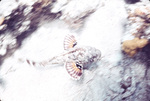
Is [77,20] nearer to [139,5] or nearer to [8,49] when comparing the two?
[139,5]

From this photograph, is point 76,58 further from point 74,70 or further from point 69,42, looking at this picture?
point 69,42

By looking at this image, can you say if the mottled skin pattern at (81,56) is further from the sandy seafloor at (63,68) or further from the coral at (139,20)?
the coral at (139,20)

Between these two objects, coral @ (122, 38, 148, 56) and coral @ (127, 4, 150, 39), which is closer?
coral @ (122, 38, 148, 56)

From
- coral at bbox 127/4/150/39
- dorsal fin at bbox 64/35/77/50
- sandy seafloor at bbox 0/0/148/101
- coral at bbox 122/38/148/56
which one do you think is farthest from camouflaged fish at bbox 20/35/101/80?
coral at bbox 127/4/150/39

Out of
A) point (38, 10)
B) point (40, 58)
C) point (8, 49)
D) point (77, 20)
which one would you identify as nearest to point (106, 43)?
point (77, 20)

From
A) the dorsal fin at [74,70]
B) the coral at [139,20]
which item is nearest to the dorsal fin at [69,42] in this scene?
the dorsal fin at [74,70]

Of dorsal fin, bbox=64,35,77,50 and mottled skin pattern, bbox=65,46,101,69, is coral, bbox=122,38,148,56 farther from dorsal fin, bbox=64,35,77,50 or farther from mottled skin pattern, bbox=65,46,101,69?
dorsal fin, bbox=64,35,77,50

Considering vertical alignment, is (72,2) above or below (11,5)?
below
